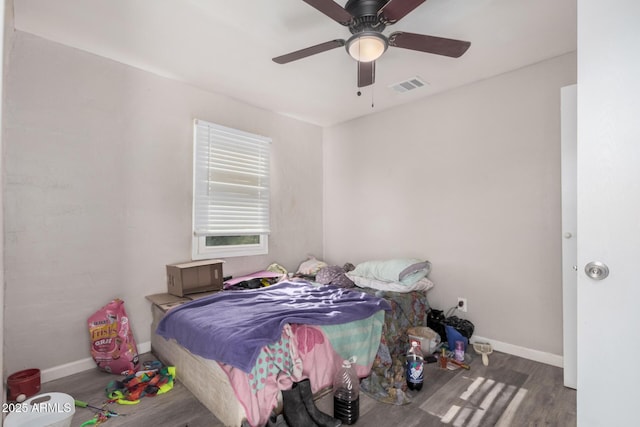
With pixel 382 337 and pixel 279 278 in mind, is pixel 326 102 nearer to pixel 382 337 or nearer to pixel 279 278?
pixel 279 278

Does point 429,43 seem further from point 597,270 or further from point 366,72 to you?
point 597,270

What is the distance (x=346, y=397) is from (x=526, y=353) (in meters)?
1.86

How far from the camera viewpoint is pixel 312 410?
5.97ft

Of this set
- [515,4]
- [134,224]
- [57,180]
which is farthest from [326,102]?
[57,180]

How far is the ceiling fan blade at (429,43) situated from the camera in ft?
6.33

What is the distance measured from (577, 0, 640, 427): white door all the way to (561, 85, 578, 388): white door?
131cm

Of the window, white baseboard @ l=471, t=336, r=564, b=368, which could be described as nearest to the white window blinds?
the window

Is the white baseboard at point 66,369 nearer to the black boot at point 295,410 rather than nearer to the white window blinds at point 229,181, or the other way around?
the white window blinds at point 229,181

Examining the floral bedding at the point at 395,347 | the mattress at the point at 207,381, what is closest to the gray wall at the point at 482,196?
the floral bedding at the point at 395,347

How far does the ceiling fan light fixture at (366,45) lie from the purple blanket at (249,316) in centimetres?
177

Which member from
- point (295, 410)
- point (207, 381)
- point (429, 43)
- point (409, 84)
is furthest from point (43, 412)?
point (409, 84)

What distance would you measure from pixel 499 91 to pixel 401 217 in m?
1.59

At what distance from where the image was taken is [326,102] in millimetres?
3703

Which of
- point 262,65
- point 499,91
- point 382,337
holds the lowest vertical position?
point 382,337
